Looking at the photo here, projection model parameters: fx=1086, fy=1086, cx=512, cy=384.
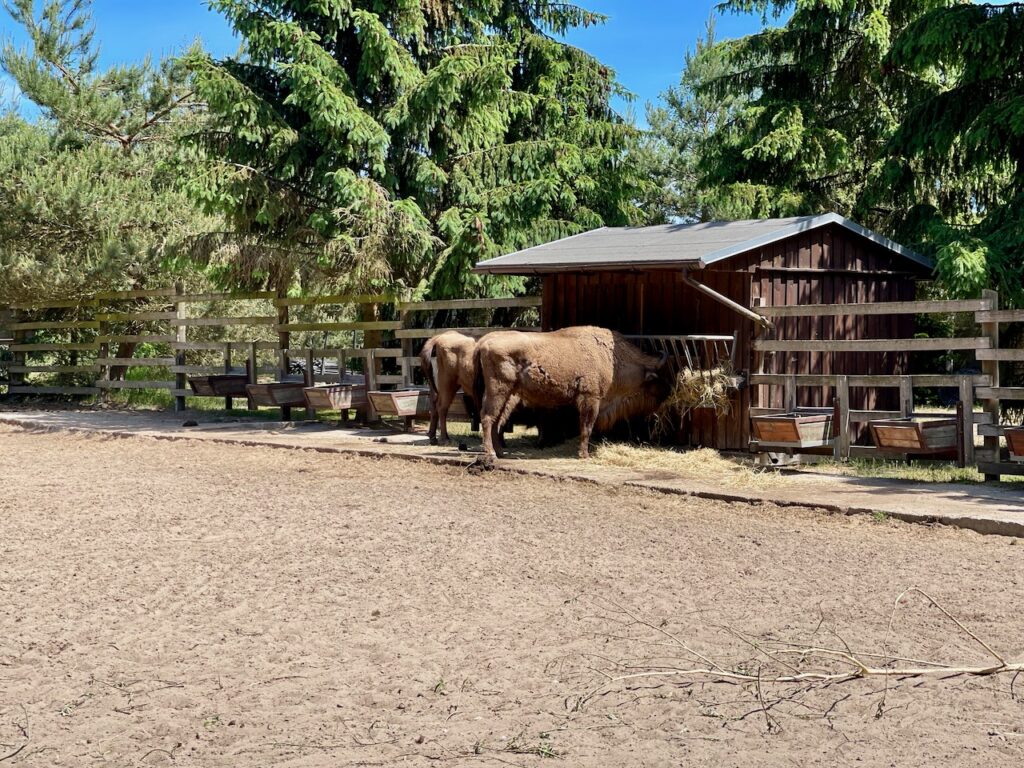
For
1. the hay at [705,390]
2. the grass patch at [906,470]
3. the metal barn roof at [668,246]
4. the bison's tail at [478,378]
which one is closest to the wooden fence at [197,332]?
the metal barn roof at [668,246]

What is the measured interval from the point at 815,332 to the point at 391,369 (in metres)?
8.71

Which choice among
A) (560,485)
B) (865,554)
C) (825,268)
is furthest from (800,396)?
(865,554)

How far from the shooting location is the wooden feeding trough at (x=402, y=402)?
15477 mm

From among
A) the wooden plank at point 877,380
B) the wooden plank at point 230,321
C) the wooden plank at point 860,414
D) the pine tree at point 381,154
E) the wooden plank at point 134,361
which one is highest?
the pine tree at point 381,154

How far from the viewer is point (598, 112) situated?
22.0m

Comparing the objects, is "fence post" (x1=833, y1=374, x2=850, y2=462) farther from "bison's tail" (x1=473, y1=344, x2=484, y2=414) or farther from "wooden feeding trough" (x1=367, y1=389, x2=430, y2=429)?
"wooden feeding trough" (x1=367, y1=389, x2=430, y2=429)

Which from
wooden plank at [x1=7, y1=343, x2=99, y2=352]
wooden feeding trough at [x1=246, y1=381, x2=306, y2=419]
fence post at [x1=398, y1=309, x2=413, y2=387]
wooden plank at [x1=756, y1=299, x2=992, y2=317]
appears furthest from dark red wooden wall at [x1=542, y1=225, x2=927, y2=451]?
wooden plank at [x1=7, y1=343, x2=99, y2=352]

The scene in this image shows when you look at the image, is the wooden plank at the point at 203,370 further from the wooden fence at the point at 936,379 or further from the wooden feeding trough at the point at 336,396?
the wooden fence at the point at 936,379

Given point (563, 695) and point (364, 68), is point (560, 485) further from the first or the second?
point (364, 68)

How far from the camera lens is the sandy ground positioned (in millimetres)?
4645

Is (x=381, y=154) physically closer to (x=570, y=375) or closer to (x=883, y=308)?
(x=570, y=375)

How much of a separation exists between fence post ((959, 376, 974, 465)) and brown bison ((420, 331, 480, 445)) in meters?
5.67

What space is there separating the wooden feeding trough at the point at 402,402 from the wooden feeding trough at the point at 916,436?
6.79m

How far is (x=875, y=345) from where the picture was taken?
1173cm
